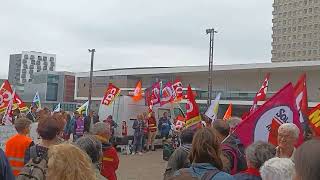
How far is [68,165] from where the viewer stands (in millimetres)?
3029

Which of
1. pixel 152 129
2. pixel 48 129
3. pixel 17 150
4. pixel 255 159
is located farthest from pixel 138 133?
pixel 255 159

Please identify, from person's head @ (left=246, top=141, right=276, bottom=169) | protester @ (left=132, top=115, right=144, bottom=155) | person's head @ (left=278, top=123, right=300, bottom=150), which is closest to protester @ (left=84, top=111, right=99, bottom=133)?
protester @ (left=132, top=115, right=144, bottom=155)

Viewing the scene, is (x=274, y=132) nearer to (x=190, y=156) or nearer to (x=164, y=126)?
(x=190, y=156)

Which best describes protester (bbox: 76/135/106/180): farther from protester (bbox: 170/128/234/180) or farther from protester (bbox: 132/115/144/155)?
protester (bbox: 132/115/144/155)

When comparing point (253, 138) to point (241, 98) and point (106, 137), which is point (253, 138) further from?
point (241, 98)

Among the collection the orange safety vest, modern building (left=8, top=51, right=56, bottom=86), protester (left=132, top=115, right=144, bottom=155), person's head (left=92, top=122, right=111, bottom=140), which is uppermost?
modern building (left=8, top=51, right=56, bottom=86)

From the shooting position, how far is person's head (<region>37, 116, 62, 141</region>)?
5195mm

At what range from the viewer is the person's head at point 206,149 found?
4.16 m

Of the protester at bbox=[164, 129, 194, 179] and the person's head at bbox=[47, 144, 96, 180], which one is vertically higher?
the person's head at bbox=[47, 144, 96, 180]

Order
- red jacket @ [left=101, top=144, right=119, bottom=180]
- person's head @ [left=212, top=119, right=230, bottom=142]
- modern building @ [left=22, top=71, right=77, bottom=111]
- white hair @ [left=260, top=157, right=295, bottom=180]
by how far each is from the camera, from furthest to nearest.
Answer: modern building @ [left=22, top=71, right=77, bottom=111]
red jacket @ [left=101, top=144, right=119, bottom=180]
person's head @ [left=212, top=119, right=230, bottom=142]
white hair @ [left=260, top=157, right=295, bottom=180]

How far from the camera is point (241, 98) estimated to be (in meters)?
62.9

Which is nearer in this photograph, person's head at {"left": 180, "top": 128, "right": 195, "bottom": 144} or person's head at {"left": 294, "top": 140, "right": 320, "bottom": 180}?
person's head at {"left": 294, "top": 140, "right": 320, "bottom": 180}

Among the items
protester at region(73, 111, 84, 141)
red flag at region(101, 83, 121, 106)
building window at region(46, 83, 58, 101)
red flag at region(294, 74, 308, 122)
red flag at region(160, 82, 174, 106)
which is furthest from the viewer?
building window at region(46, 83, 58, 101)

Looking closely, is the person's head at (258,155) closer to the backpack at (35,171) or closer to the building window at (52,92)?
the backpack at (35,171)
